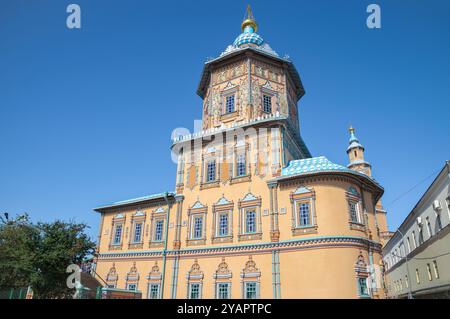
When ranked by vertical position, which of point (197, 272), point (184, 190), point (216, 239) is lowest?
point (197, 272)

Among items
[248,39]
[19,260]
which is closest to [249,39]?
[248,39]

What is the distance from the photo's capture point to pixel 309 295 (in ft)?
58.7

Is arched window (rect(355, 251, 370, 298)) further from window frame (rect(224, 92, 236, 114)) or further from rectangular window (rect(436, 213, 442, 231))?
window frame (rect(224, 92, 236, 114))

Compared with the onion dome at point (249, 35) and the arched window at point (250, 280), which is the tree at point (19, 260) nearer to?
the arched window at point (250, 280)

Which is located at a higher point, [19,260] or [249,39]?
[249,39]

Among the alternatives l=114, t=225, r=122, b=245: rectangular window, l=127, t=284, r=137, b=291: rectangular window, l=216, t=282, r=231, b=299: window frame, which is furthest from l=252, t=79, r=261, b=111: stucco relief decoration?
l=127, t=284, r=137, b=291: rectangular window

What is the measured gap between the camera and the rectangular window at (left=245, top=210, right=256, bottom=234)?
20.8m

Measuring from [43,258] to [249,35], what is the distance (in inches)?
951

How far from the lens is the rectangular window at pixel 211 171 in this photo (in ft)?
78.0

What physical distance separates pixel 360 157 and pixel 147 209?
3406 cm

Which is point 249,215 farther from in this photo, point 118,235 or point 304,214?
point 118,235

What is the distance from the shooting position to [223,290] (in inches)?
803
